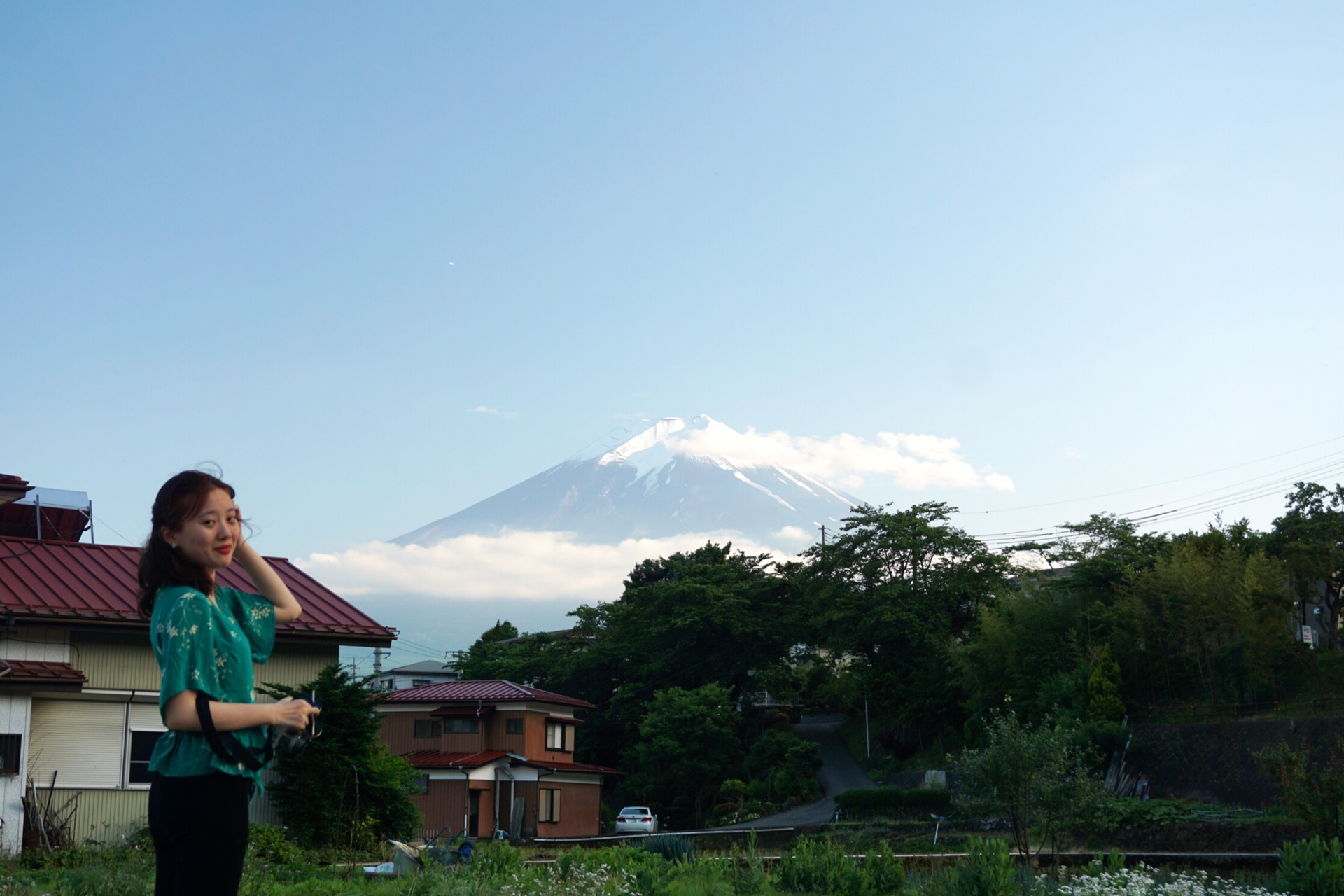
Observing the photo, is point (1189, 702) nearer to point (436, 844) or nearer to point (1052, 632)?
point (1052, 632)

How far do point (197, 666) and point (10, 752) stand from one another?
46.7 feet

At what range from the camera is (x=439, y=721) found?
3872 cm

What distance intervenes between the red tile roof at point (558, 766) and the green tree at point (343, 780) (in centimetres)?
2082

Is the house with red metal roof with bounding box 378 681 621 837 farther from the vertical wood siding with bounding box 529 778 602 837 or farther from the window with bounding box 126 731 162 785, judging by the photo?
the window with bounding box 126 731 162 785

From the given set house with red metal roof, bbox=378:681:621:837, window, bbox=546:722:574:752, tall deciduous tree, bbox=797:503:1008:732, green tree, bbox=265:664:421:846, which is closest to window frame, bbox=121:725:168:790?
green tree, bbox=265:664:421:846

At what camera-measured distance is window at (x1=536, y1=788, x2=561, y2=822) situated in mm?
38406

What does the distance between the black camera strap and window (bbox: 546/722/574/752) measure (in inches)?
1492

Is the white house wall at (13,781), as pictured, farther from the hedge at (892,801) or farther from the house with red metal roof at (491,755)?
the hedge at (892,801)

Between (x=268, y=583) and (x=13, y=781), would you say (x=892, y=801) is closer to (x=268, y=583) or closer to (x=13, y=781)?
(x=13, y=781)

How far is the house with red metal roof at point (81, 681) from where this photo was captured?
14.7 metres

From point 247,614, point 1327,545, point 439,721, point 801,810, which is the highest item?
point 1327,545

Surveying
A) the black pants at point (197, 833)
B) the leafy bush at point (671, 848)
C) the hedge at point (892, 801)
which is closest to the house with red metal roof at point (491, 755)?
the hedge at point (892, 801)

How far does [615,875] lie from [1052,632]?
30.7 metres

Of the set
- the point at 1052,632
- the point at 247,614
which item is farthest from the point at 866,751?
the point at 247,614
